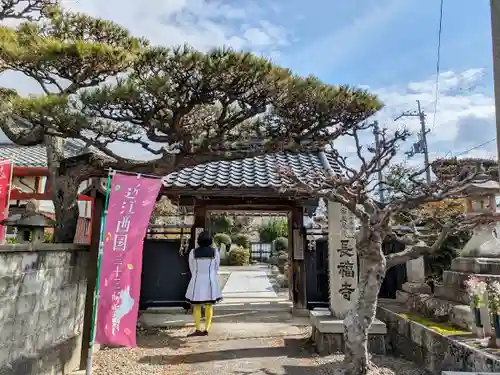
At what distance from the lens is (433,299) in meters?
6.40

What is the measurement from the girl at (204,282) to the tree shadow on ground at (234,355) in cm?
119

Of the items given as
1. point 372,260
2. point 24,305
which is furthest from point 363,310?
point 24,305

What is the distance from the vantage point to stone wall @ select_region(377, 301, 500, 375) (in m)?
4.12

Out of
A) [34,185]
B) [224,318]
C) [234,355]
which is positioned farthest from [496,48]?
[34,185]

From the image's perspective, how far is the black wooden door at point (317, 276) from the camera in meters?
9.18

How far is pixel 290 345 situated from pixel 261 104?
13.7ft

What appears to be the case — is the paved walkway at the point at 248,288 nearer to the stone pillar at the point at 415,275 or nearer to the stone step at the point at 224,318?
the stone step at the point at 224,318

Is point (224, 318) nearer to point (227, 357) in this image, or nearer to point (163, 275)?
point (163, 275)

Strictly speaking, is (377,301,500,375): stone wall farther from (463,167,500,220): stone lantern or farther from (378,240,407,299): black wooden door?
(463,167,500,220): stone lantern

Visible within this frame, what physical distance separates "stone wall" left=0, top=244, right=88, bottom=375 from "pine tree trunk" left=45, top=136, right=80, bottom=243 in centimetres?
41

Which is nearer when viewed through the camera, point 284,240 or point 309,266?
point 309,266

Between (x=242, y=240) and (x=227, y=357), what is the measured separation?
74.0ft

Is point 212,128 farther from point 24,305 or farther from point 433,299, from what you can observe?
point 433,299

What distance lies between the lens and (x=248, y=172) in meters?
9.24
